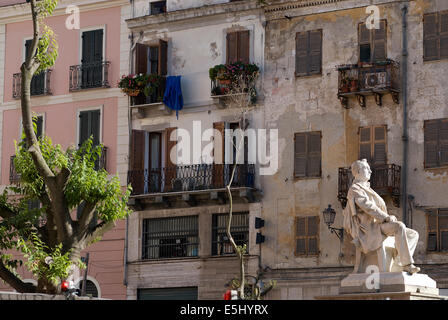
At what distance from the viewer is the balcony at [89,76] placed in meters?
42.9

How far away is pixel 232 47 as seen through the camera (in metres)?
40.6

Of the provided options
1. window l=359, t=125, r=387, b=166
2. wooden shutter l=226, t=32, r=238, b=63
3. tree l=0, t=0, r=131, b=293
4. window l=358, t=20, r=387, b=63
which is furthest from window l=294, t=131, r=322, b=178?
tree l=0, t=0, r=131, b=293

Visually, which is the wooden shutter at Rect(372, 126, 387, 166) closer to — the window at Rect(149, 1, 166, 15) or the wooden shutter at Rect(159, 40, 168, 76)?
the wooden shutter at Rect(159, 40, 168, 76)

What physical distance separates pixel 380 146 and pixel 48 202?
14.4 m

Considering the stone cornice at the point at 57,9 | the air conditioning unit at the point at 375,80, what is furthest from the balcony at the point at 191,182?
the stone cornice at the point at 57,9

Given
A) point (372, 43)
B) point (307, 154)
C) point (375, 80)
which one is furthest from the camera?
point (307, 154)

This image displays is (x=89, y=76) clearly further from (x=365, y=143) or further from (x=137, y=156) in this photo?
(x=365, y=143)

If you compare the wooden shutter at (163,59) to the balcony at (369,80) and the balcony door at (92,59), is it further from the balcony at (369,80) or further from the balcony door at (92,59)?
the balcony at (369,80)

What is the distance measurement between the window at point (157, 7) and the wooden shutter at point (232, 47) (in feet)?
11.0

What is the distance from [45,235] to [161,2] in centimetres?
1868

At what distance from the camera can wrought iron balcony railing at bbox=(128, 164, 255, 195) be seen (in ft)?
129

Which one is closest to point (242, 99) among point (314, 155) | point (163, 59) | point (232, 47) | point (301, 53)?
point (232, 47)

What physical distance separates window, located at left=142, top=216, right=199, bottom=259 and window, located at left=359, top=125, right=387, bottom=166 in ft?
21.5

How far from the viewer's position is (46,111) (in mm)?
43969
